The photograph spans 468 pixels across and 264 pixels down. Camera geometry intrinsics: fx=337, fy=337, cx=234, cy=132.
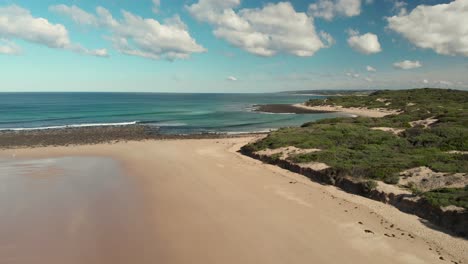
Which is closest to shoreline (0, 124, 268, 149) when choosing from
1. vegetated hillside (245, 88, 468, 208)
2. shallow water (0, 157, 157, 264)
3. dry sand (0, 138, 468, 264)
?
shallow water (0, 157, 157, 264)

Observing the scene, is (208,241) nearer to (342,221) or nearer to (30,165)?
(342,221)

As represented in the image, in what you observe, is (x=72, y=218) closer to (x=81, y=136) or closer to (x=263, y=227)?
(x=263, y=227)

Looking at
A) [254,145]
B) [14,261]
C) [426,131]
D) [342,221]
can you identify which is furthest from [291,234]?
[426,131]

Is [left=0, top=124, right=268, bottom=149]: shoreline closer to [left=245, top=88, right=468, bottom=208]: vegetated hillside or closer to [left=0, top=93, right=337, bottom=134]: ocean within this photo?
[left=0, top=93, right=337, bottom=134]: ocean

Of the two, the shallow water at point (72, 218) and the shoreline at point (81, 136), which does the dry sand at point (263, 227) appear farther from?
the shoreline at point (81, 136)

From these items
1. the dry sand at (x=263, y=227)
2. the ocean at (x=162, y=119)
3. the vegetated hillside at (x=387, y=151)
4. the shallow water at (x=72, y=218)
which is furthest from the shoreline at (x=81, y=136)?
the dry sand at (x=263, y=227)

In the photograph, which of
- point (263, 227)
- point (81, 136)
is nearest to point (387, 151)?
point (263, 227)
